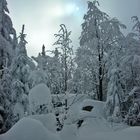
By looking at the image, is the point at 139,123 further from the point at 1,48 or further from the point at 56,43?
the point at 56,43

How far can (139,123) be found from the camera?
21.5 meters

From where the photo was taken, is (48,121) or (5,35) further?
(5,35)

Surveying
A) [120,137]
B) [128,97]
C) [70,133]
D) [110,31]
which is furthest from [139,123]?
[110,31]

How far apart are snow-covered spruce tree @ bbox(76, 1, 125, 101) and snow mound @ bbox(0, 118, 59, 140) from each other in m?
18.6

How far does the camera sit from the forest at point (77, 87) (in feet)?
47.9

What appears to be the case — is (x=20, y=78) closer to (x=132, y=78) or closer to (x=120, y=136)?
(x=132, y=78)

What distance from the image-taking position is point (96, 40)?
31953mm

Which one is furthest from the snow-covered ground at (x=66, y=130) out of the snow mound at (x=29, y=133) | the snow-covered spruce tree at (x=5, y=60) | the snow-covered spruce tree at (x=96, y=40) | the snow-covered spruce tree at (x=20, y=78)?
the snow-covered spruce tree at (x=96, y=40)

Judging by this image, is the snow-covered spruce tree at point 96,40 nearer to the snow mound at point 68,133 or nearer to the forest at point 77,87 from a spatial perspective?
the forest at point 77,87

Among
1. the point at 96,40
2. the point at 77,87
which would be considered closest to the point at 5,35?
the point at 96,40

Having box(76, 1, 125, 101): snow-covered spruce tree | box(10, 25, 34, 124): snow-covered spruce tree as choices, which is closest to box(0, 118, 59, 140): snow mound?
box(10, 25, 34, 124): snow-covered spruce tree

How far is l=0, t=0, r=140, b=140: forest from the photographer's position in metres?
14.6

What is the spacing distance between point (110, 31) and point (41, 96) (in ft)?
62.6

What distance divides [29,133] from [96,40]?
2066 centimetres
